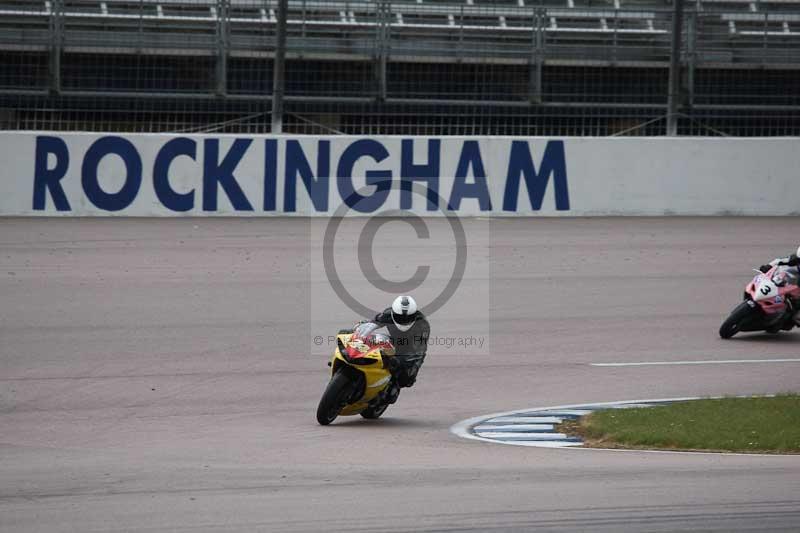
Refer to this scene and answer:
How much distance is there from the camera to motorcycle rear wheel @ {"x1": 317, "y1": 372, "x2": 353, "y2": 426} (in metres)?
9.71

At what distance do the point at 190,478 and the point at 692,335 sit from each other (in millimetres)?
7867

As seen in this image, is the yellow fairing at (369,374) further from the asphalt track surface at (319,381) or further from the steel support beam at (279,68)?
the steel support beam at (279,68)

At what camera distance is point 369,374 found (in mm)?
9805

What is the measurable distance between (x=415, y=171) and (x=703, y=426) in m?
Result: 11.9

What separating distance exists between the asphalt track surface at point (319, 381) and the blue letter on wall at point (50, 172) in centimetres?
45

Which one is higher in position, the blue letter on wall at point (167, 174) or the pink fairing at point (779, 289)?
the blue letter on wall at point (167, 174)

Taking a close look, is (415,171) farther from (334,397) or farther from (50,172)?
(334,397)

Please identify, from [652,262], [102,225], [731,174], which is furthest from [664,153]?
[102,225]

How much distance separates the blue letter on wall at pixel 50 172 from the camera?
19.6 m

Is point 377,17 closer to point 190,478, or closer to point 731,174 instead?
point 731,174

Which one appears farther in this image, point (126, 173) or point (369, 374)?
point (126, 173)

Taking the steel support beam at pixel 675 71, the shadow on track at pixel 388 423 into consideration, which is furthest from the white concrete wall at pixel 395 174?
the shadow on track at pixel 388 423

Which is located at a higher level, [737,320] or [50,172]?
[50,172]

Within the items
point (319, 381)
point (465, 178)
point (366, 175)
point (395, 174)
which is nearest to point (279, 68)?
point (366, 175)
